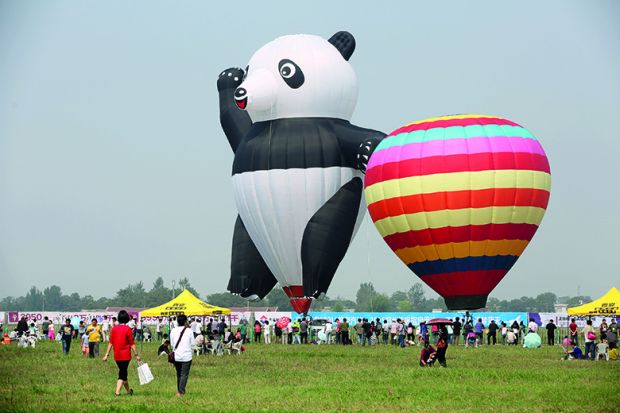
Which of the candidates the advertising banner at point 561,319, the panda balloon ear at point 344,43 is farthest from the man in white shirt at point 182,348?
the advertising banner at point 561,319

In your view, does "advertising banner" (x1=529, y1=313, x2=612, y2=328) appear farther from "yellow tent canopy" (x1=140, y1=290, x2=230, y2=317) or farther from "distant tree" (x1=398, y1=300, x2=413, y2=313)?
"distant tree" (x1=398, y1=300, x2=413, y2=313)

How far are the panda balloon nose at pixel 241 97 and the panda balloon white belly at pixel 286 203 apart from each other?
2545 mm

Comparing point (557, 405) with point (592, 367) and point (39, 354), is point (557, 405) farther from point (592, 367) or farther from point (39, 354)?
point (39, 354)

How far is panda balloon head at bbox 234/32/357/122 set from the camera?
39.2 metres

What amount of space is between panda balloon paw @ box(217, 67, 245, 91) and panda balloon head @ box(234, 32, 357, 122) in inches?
87.2

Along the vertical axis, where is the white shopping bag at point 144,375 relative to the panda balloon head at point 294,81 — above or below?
below

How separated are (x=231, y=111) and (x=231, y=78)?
1396mm

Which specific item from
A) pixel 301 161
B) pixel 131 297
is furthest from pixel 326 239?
pixel 131 297

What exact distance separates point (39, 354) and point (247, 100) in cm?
1215

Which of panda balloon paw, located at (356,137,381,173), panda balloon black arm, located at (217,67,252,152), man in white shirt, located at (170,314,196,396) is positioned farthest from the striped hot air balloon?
man in white shirt, located at (170,314,196,396)

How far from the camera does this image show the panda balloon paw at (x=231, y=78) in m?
42.6

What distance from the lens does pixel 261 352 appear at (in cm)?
3469

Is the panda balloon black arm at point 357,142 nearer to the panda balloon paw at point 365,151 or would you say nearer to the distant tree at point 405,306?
the panda balloon paw at point 365,151

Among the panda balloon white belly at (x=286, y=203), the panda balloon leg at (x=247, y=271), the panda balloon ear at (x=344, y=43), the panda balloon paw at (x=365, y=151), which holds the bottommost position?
the panda balloon leg at (x=247, y=271)
